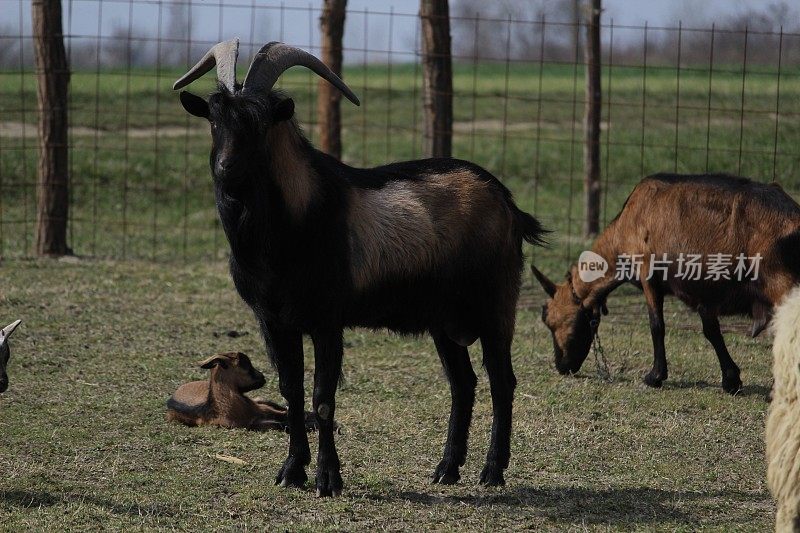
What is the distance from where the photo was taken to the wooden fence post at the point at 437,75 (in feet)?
42.3

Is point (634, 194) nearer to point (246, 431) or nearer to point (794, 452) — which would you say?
point (246, 431)

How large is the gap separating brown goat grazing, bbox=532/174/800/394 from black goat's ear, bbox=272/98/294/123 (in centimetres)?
428

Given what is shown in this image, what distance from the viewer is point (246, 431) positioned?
302 inches

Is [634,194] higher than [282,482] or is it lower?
higher

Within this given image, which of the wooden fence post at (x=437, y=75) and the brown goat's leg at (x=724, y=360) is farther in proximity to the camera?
the wooden fence post at (x=437, y=75)

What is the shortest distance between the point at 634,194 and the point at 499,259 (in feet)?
10.6

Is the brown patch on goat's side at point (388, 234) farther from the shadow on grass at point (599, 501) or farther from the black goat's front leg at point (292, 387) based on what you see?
the shadow on grass at point (599, 501)

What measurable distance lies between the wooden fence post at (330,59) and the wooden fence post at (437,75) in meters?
1.20

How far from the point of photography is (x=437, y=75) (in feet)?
42.6

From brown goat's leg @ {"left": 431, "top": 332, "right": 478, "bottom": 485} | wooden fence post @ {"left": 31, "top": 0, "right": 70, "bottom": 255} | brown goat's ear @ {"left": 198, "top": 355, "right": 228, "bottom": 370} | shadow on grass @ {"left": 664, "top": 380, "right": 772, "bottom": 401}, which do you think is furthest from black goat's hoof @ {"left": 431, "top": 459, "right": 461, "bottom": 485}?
wooden fence post @ {"left": 31, "top": 0, "right": 70, "bottom": 255}

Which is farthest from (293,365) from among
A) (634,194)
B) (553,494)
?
(634,194)

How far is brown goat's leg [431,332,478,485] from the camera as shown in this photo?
6.70 m

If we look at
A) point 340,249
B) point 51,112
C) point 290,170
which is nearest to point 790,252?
point 340,249

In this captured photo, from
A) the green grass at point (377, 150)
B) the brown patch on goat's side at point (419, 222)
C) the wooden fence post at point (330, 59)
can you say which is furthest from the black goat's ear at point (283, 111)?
the wooden fence post at point (330, 59)
